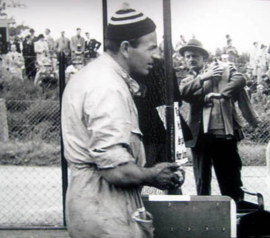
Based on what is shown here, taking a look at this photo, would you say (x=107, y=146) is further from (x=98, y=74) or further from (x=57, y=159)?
(x=57, y=159)

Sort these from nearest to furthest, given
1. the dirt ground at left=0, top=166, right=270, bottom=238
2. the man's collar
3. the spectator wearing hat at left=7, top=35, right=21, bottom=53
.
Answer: the man's collar
the dirt ground at left=0, top=166, right=270, bottom=238
the spectator wearing hat at left=7, top=35, right=21, bottom=53

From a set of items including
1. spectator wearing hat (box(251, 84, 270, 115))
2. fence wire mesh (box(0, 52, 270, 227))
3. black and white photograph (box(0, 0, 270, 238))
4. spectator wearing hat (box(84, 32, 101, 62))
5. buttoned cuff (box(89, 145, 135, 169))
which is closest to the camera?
buttoned cuff (box(89, 145, 135, 169))

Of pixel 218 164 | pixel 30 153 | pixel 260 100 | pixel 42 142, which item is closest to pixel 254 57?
pixel 260 100

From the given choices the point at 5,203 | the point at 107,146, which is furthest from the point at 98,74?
the point at 5,203

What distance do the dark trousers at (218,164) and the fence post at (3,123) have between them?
3.48m

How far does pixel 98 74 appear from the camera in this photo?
219 centimetres

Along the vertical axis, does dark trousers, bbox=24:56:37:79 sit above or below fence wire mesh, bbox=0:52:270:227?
above

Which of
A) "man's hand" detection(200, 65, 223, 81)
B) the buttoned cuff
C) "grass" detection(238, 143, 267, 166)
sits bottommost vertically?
"grass" detection(238, 143, 267, 166)

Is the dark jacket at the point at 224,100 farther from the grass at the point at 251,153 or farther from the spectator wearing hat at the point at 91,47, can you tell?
the spectator wearing hat at the point at 91,47

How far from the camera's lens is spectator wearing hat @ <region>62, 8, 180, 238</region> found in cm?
206

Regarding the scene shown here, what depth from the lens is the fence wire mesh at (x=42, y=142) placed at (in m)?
3.44

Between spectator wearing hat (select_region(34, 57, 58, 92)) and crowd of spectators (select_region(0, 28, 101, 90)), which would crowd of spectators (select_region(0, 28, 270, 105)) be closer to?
crowd of spectators (select_region(0, 28, 101, 90))

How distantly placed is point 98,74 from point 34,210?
3540 mm

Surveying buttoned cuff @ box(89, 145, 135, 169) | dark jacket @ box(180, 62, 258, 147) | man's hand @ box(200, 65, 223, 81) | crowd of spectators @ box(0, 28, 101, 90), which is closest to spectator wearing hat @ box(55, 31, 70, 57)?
crowd of spectators @ box(0, 28, 101, 90)
